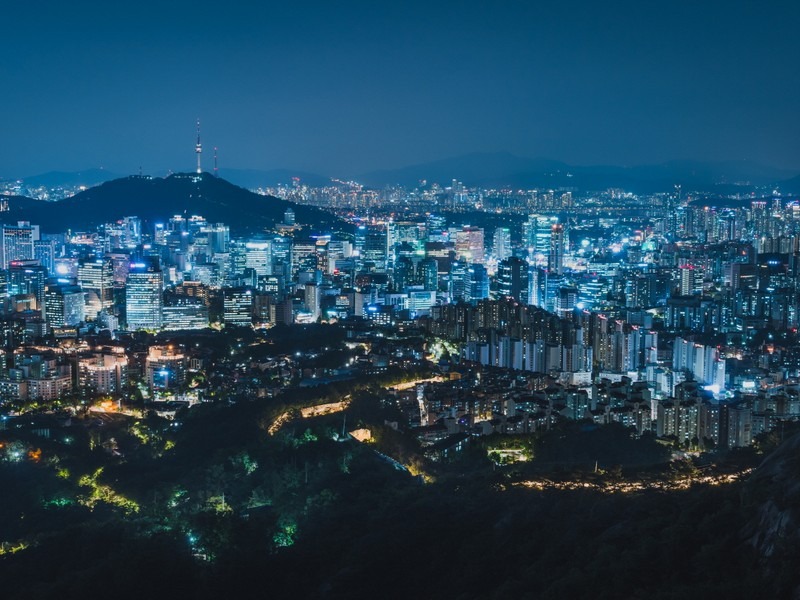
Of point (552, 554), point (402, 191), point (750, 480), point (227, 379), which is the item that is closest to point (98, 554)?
point (552, 554)

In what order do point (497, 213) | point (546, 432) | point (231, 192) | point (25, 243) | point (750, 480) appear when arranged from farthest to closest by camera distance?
1. point (497, 213)
2. point (231, 192)
3. point (25, 243)
4. point (546, 432)
5. point (750, 480)

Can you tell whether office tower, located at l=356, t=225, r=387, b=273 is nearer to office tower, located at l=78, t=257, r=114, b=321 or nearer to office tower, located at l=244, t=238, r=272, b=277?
→ office tower, located at l=244, t=238, r=272, b=277

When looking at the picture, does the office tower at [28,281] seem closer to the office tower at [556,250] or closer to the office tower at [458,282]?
the office tower at [458,282]

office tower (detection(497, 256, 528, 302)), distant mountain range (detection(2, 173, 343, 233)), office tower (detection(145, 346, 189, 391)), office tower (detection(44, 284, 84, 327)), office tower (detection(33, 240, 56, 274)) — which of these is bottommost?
office tower (detection(145, 346, 189, 391))

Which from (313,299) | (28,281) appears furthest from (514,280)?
(28,281)

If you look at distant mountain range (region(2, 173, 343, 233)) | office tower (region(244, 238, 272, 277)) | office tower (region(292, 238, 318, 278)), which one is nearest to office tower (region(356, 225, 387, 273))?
office tower (region(292, 238, 318, 278))

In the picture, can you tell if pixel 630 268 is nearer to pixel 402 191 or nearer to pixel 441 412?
pixel 441 412
